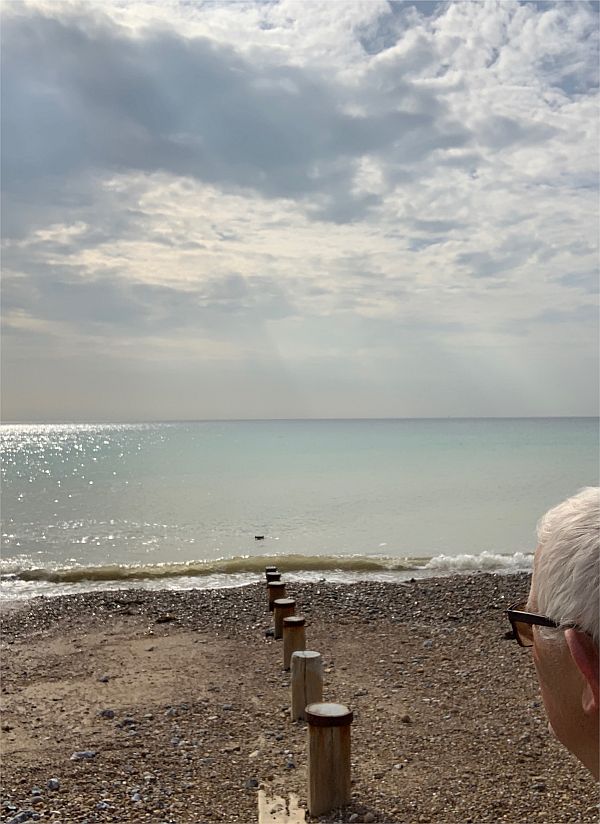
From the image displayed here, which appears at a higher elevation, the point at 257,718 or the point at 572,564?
the point at 572,564

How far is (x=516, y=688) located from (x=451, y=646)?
2050 millimetres

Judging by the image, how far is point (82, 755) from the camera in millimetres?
6477

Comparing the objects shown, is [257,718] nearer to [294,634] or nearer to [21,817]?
[294,634]

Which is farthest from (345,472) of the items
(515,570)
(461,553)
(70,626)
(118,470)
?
(70,626)

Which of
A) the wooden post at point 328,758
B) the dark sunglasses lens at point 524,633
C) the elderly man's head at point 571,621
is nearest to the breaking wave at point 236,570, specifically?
the wooden post at point 328,758

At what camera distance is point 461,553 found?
A: 21.6 meters

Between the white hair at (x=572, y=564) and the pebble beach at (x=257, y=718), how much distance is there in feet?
13.8

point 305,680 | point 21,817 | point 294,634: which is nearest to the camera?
point 21,817

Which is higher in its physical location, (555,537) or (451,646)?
(555,537)

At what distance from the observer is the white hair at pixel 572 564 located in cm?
151

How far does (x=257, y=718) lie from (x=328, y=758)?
7.76 feet

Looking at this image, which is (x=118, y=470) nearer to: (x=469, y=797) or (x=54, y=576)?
(x=54, y=576)

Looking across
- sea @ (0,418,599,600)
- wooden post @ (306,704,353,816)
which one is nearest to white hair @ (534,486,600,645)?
wooden post @ (306,704,353,816)

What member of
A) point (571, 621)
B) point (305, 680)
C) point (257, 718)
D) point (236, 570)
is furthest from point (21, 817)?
point (236, 570)
